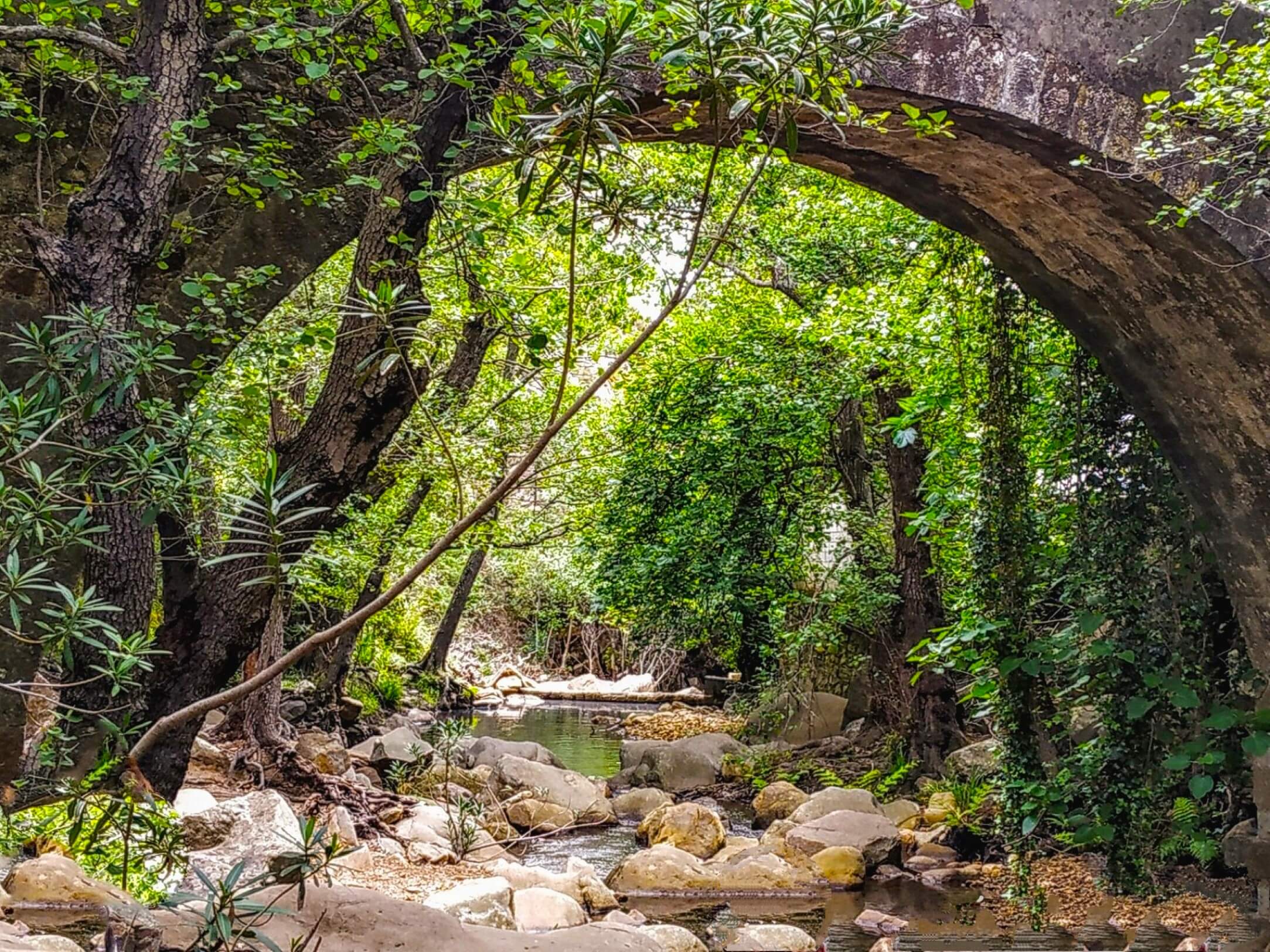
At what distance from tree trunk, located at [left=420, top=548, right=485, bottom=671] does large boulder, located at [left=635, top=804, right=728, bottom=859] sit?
4418 mm

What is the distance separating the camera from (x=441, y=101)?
2957 millimetres

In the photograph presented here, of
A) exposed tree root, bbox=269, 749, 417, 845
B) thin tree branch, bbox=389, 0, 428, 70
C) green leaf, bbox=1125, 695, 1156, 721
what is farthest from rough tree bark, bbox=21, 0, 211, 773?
exposed tree root, bbox=269, 749, 417, 845

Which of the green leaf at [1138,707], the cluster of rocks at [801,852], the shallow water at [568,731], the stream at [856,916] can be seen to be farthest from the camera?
the shallow water at [568,731]

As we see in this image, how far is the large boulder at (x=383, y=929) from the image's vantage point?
2736 mm

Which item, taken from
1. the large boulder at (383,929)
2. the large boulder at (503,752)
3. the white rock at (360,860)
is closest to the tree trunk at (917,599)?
the large boulder at (503,752)

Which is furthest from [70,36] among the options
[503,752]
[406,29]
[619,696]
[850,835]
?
[619,696]

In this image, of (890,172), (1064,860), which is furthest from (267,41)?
(1064,860)

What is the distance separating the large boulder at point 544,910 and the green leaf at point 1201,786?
2.80 m

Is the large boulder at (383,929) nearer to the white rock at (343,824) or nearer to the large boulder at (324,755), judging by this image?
the white rock at (343,824)

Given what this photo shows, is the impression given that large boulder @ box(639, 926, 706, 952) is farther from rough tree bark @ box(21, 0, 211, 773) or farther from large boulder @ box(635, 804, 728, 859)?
rough tree bark @ box(21, 0, 211, 773)

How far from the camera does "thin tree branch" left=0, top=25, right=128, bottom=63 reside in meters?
2.59

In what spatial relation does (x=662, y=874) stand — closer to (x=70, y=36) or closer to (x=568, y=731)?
(x=70, y=36)

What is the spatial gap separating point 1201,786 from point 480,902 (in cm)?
296

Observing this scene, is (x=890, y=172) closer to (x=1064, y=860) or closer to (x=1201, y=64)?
(x=1201, y=64)
